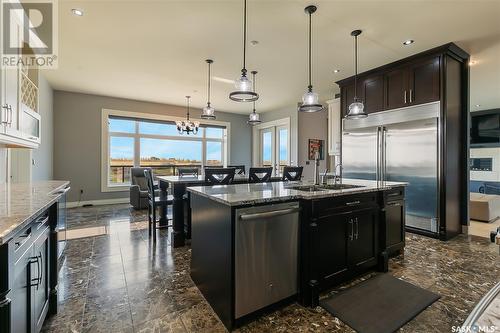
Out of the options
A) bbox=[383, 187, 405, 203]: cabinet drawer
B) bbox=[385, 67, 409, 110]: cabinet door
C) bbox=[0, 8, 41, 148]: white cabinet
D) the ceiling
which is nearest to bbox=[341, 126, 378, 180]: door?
bbox=[385, 67, 409, 110]: cabinet door

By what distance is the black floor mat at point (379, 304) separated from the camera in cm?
170

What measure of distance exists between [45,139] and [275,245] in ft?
18.4

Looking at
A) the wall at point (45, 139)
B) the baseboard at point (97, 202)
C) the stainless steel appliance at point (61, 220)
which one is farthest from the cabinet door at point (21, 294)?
the baseboard at point (97, 202)

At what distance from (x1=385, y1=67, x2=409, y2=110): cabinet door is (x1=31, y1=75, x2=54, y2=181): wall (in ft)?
20.7

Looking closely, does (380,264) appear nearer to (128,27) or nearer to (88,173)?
(128,27)

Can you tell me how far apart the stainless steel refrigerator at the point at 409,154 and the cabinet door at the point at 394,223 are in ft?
3.88

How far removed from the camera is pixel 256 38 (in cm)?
324

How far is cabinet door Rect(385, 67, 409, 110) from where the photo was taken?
3.86m

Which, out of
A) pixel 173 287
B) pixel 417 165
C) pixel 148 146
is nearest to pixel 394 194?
pixel 417 165

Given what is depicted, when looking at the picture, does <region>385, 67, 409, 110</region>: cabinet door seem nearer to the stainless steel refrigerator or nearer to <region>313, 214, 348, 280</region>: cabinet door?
the stainless steel refrigerator

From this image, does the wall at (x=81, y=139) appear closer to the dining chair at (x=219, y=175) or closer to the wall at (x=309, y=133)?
the dining chair at (x=219, y=175)

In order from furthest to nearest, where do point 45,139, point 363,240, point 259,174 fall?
point 45,139 < point 259,174 < point 363,240

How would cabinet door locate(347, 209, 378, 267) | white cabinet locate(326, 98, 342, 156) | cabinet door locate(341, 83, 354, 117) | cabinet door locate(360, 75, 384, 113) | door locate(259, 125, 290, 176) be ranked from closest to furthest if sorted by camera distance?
cabinet door locate(347, 209, 378, 267)
cabinet door locate(360, 75, 384, 113)
cabinet door locate(341, 83, 354, 117)
white cabinet locate(326, 98, 342, 156)
door locate(259, 125, 290, 176)

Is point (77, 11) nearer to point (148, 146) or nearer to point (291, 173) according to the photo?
point (291, 173)
